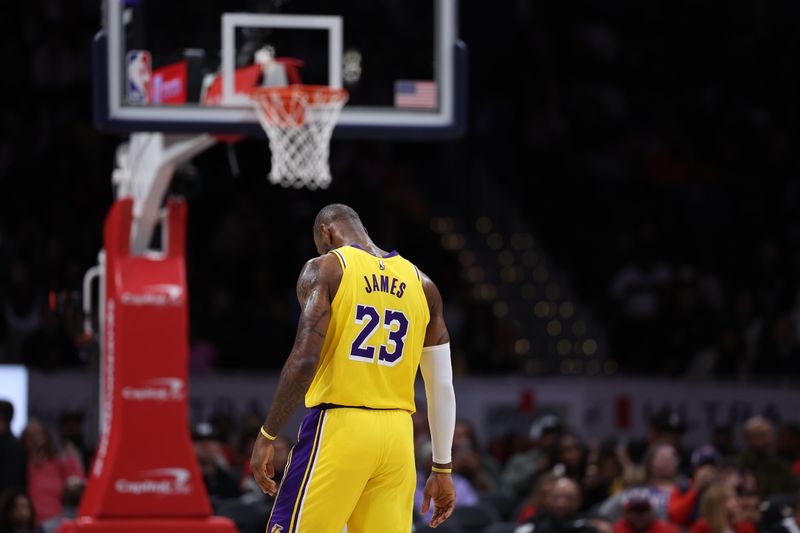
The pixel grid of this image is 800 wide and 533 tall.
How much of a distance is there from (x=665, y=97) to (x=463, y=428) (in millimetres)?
10592

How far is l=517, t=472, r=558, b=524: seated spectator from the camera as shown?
11.4 meters

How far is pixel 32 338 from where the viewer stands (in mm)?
16594

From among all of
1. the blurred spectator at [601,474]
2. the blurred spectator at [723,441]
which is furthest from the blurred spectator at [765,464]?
the blurred spectator at [723,441]

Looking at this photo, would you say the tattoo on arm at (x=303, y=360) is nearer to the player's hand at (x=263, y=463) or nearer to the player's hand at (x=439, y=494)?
the player's hand at (x=263, y=463)

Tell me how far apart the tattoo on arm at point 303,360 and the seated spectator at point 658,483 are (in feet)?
20.1

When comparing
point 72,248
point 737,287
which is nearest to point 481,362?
point 737,287

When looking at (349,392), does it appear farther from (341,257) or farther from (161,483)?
(161,483)

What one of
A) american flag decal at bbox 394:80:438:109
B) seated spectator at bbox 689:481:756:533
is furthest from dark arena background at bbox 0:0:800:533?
american flag decal at bbox 394:80:438:109

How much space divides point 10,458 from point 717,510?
546 cm

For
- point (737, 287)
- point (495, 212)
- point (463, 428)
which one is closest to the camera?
point (463, 428)

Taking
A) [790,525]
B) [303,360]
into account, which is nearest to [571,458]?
[790,525]

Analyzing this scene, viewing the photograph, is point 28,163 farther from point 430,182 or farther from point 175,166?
point 175,166

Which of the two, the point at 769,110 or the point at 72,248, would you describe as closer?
the point at 72,248

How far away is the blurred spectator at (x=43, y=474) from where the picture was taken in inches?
531
